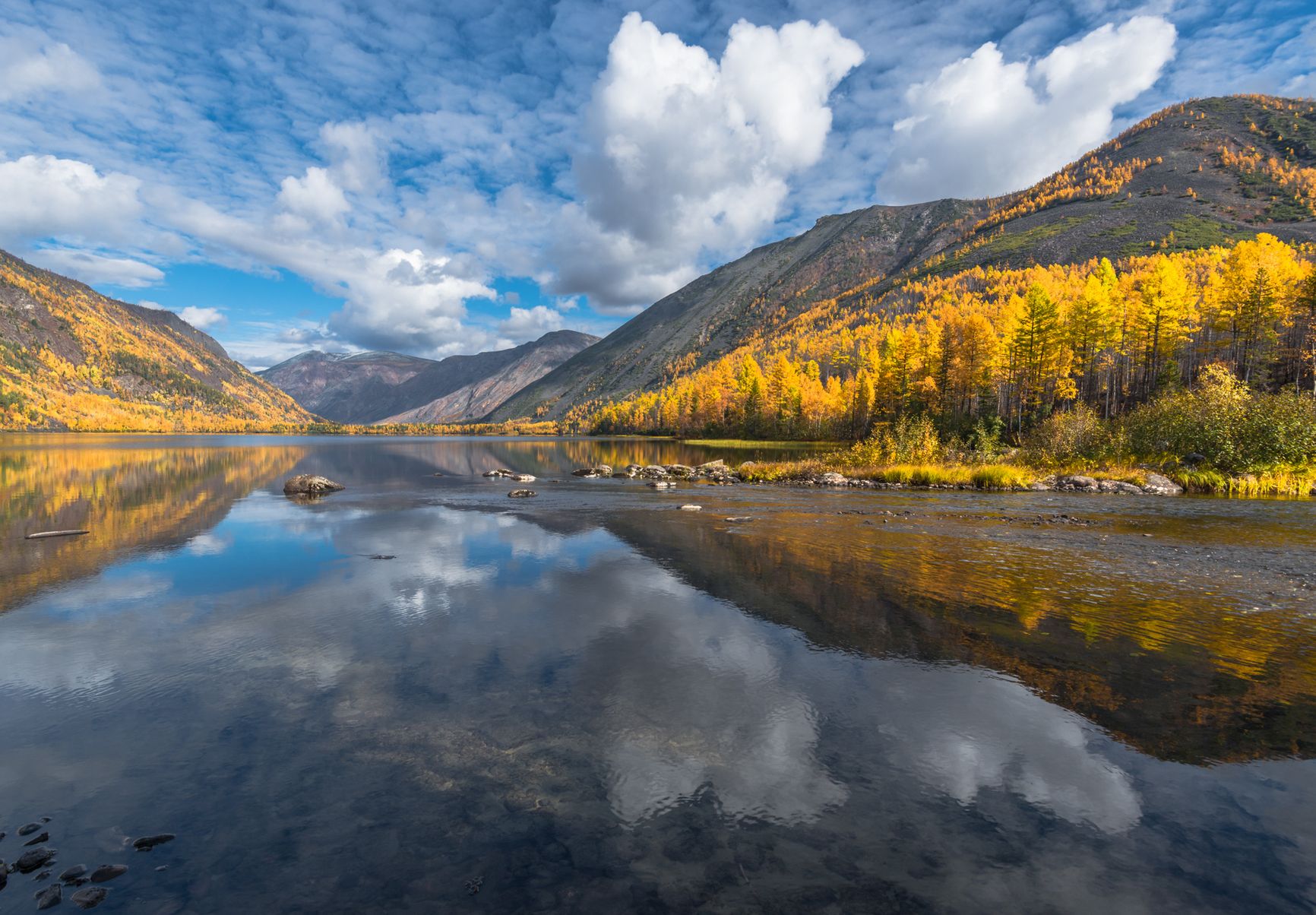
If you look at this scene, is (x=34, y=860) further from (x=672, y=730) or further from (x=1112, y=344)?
(x=1112, y=344)

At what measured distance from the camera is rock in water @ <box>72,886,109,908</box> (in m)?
7.07

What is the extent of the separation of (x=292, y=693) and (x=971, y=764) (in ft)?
47.8

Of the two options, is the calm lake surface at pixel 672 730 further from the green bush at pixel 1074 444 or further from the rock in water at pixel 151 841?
the green bush at pixel 1074 444

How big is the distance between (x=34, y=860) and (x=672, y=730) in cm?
972

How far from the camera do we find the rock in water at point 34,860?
25.1 ft

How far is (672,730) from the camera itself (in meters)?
11.5

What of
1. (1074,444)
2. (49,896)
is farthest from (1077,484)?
(49,896)

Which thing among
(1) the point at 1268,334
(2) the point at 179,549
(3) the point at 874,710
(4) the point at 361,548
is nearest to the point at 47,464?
(2) the point at 179,549

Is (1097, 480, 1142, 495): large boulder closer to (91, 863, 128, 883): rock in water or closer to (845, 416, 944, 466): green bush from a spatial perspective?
(845, 416, 944, 466): green bush

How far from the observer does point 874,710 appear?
39.8 feet

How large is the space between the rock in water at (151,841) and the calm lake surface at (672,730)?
0.15 metres

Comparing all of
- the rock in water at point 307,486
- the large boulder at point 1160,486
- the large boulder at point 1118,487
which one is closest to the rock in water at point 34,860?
the rock in water at point 307,486

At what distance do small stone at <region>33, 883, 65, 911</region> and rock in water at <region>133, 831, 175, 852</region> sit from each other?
833 millimetres

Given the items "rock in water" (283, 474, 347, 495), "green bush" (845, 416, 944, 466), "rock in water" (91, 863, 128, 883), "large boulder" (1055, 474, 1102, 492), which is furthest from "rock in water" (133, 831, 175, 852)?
"green bush" (845, 416, 944, 466)
